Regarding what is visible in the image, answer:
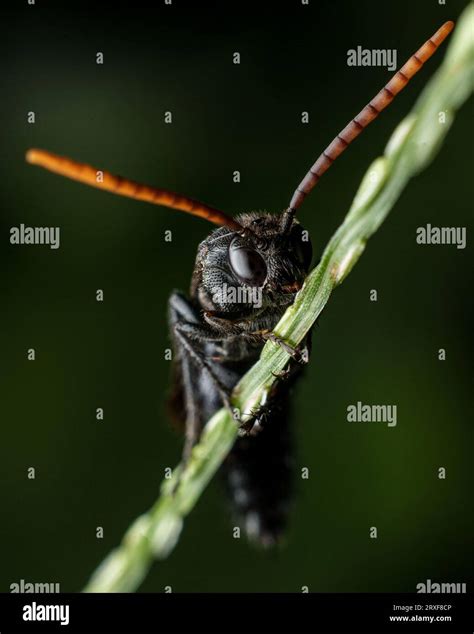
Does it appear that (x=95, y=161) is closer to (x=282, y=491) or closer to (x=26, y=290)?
(x=26, y=290)

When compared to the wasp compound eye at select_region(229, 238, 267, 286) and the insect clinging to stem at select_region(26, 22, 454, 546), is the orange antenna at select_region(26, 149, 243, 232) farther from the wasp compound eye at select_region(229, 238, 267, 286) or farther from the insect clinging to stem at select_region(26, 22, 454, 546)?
the wasp compound eye at select_region(229, 238, 267, 286)

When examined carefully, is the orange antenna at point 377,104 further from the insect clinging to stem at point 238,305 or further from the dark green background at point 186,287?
the dark green background at point 186,287

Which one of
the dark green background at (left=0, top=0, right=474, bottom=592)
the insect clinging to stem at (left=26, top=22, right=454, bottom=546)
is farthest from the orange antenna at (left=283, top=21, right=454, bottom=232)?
the dark green background at (left=0, top=0, right=474, bottom=592)

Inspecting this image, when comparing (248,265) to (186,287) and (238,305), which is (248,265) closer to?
(238,305)

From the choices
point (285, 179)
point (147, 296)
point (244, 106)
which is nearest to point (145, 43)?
point (244, 106)

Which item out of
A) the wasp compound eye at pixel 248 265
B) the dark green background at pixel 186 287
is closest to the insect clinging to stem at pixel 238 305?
the wasp compound eye at pixel 248 265

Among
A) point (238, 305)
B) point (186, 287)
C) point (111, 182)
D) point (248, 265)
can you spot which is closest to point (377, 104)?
point (111, 182)
